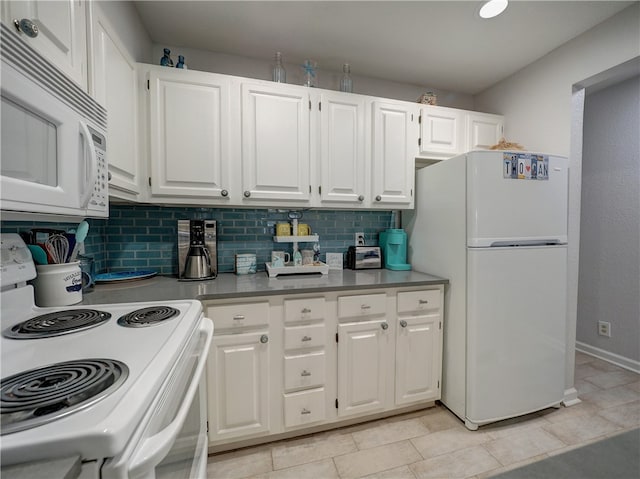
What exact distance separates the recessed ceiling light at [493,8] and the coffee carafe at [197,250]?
6.80 ft

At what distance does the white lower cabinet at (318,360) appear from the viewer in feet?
4.75

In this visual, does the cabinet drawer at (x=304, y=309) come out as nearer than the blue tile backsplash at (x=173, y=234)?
Yes

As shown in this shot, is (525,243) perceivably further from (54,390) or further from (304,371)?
(54,390)

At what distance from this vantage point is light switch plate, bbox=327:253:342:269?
2172mm

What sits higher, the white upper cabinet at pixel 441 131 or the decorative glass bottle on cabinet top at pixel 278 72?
the decorative glass bottle on cabinet top at pixel 278 72

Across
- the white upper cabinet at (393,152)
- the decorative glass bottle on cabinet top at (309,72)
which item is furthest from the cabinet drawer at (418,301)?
the decorative glass bottle on cabinet top at (309,72)

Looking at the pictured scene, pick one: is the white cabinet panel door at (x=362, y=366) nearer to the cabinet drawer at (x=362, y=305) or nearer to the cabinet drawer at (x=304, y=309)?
the cabinet drawer at (x=362, y=305)

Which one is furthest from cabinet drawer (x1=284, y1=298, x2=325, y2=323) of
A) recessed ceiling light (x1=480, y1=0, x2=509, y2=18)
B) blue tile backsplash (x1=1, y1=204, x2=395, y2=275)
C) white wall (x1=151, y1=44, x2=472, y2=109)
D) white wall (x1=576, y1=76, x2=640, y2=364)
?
white wall (x1=576, y1=76, x2=640, y2=364)

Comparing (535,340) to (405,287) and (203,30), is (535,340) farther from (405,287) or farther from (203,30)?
(203,30)

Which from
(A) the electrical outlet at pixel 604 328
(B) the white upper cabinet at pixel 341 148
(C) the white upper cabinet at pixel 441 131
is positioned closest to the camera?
(B) the white upper cabinet at pixel 341 148

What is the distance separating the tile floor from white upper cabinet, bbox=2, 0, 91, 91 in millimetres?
1834

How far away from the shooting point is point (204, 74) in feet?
5.36

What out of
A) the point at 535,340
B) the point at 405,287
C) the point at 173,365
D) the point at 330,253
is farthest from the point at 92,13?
the point at 535,340

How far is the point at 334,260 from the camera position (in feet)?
7.14
